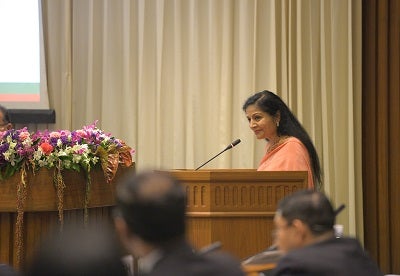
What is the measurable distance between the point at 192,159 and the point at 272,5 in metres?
1.48

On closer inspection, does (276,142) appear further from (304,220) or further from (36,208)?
(304,220)

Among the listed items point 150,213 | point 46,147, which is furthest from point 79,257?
point 46,147

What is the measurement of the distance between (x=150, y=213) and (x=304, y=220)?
76 cm

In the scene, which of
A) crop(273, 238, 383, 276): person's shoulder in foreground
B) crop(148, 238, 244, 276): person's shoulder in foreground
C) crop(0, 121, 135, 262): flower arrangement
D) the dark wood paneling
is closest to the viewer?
crop(148, 238, 244, 276): person's shoulder in foreground

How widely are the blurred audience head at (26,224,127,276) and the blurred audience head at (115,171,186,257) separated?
22 centimetres

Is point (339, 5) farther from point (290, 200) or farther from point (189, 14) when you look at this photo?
point (290, 200)

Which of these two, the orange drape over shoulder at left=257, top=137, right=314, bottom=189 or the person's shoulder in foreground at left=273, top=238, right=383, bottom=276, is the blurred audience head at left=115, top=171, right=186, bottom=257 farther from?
the orange drape over shoulder at left=257, top=137, right=314, bottom=189

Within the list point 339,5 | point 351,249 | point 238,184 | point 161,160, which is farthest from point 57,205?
point 339,5

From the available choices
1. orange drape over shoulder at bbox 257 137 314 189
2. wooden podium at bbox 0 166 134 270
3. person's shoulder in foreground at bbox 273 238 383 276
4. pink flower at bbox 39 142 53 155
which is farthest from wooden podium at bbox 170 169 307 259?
person's shoulder in foreground at bbox 273 238 383 276

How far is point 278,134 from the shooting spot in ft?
12.8

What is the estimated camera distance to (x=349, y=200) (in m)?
5.70

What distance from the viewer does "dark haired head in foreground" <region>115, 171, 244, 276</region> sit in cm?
148

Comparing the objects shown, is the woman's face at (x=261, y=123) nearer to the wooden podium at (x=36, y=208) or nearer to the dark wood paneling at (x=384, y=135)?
the wooden podium at (x=36, y=208)

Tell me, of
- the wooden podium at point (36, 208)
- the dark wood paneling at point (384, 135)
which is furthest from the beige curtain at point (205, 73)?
the wooden podium at point (36, 208)
